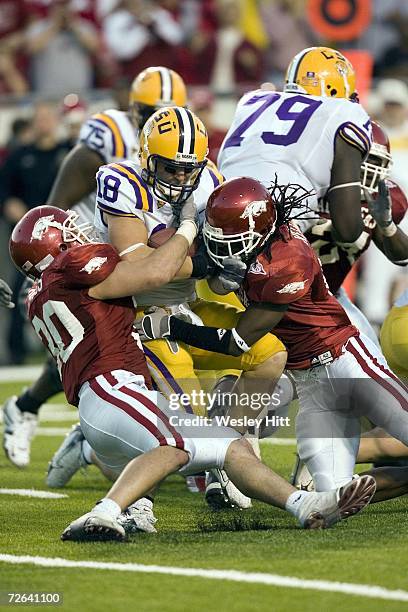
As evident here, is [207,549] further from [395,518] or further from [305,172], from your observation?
[305,172]

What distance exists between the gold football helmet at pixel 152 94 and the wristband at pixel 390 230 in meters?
1.83

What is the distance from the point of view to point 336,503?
450 centimetres

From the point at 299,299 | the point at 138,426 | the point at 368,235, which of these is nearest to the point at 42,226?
the point at 138,426

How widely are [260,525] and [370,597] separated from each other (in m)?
1.23

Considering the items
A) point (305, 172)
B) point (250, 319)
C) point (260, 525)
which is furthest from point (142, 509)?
point (305, 172)

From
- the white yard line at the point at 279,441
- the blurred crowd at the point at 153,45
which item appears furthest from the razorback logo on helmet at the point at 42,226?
the blurred crowd at the point at 153,45

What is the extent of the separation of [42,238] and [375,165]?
1811 mm

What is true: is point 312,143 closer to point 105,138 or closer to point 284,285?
point 284,285

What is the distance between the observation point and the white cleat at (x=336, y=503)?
4.46m

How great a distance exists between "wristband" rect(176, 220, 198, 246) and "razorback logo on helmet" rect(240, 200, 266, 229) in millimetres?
252

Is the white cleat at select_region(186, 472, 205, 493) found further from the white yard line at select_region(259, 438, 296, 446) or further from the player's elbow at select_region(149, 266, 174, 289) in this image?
the player's elbow at select_region(149, 266, 174, 289)

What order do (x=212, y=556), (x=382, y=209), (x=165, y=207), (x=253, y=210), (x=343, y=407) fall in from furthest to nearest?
1. (x=382, y=209)
2. (x=165, y=207)
3. (x=343, y=407)
4. (x=253, y=210)
5. (x=212, y=556)

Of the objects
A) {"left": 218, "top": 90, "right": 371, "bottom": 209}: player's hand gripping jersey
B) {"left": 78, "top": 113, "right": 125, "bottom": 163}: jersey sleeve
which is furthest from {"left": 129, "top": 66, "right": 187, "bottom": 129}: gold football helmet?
{"left": 218, "top": 90, "right": 371, "bottom": 209}: player's hand gripping jersey

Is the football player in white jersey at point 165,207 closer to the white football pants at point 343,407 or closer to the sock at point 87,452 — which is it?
the white football pants at point 343,407
